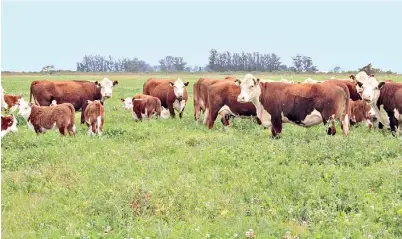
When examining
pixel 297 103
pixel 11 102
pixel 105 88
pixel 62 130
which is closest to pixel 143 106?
pixel 105 88

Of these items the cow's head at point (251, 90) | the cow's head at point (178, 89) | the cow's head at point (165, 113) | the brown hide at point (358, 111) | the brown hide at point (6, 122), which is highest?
the cow's head at point (251, 90)

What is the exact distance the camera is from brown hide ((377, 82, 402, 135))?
1248 cm

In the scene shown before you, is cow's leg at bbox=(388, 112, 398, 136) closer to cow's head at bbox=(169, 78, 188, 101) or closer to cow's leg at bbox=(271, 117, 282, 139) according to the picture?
cow's leg at bbox=(271, 117, 282, 139)

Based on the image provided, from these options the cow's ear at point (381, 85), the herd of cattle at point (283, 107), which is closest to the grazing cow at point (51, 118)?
the herd of cattle at point (283, 107)

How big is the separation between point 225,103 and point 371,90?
14.2 ft

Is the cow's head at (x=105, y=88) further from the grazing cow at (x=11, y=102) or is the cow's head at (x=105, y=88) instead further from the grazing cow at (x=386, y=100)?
the grazing cow at (x=386, y=100)

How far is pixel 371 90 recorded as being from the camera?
41.8ft

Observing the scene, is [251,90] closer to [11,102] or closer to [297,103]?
[297,103]

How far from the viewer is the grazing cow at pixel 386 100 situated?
12523mm

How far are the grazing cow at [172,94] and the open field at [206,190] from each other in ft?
25.9

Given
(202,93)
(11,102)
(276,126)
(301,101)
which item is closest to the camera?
(301,101)

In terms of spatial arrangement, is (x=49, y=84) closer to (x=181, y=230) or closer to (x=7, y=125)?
(x=7, y=125)

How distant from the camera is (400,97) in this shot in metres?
12.4

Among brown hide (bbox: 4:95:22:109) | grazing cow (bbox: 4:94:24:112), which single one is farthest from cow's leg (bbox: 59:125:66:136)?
brown hide (bbox: 4:95:22:109)
